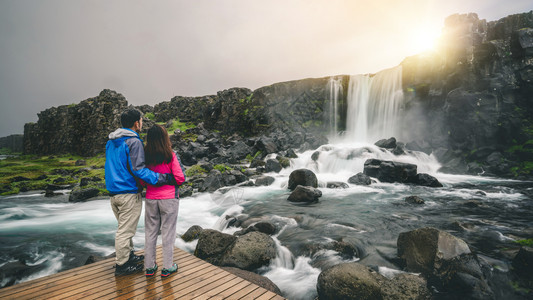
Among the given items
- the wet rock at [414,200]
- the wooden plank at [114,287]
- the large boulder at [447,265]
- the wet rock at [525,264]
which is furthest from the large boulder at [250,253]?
the wet rock at [414,200]

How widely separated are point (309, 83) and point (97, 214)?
42798mm

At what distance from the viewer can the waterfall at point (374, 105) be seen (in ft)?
117

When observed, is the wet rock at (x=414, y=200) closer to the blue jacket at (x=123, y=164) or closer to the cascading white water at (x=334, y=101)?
the blue jacket at (x=123, y=164)

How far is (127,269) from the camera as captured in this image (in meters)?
4.32

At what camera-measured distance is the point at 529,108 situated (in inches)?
875

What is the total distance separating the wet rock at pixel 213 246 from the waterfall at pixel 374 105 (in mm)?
35736

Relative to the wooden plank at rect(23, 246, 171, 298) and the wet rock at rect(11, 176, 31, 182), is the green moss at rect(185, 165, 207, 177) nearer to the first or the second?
the wet rock at rect(11, 176, 31, 182)

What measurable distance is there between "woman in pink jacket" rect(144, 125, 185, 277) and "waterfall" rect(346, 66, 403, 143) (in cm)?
3815

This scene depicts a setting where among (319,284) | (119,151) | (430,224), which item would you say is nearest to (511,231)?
(430,224)

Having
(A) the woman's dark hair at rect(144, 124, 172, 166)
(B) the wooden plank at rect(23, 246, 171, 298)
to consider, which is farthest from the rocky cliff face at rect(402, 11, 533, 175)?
(B) the wooden plank at rect(23, 246, 171, 298)

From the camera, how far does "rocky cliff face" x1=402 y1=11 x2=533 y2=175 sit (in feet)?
72.6

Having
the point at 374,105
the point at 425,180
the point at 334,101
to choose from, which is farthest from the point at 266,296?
the point at 334,101

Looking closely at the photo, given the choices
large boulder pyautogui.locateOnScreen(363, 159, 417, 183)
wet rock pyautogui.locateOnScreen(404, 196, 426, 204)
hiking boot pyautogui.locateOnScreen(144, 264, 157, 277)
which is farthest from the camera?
large boulder pyautogui.locateOnScreen(363, 159, 417, 183)

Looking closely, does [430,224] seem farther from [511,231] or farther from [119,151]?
[119,151]
